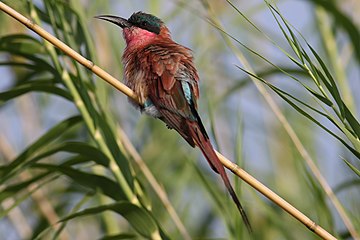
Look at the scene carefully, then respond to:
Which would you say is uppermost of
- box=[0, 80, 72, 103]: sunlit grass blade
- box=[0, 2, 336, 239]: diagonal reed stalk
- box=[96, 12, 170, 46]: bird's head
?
box=[96, 12, 170, 46]: bird's head

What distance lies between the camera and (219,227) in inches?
121

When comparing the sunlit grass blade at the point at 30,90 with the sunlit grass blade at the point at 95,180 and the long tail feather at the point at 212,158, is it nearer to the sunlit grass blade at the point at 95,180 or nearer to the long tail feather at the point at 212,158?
the sunlit grass blade at the point at 95,180

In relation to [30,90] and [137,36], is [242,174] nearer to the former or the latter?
[30,90]

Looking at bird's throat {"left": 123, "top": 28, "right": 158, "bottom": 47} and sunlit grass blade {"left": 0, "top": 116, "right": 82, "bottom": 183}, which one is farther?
bird's throat {"left": 123, "top": 28, "right": 158, "bottom": 47}

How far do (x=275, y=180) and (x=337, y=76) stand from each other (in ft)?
2.49

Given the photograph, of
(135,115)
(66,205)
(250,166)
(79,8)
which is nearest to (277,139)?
(250,166)

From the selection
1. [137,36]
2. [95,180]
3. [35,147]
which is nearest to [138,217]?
[95,180]

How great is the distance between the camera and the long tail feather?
4.96ft

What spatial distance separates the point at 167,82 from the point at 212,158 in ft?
1.61

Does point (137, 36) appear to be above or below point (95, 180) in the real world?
above

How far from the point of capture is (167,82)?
2.01 m

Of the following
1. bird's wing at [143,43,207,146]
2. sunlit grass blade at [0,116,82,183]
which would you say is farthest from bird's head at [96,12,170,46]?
sunlit grass blade at [0,116,82,183]

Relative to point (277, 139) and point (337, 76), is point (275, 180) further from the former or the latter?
point (337, 76)

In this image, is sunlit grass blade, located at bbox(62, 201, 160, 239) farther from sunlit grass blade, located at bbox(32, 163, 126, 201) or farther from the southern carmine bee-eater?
the southern carmine bee-eater
